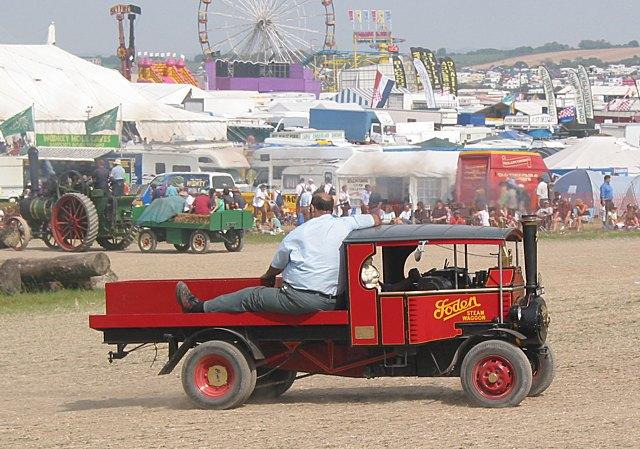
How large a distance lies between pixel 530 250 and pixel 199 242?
58.6ft

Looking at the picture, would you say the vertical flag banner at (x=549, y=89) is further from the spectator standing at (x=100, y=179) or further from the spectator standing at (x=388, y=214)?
the spectator standing at (x=100, y=179)

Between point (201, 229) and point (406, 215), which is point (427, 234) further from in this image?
point (406, 215)

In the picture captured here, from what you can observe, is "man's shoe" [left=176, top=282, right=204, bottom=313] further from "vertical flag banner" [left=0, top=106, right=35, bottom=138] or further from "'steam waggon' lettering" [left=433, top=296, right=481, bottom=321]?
"vertical flag banner" [left=0, top=106, right=35, bottom=138]

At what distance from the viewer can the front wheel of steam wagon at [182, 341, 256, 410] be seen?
9.59 metres

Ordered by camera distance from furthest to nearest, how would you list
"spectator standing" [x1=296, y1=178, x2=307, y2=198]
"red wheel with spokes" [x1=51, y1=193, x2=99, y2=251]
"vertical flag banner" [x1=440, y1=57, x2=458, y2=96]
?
"vertical flag banner" [x1=440, y1=57, x2=458, y2=96], "spectator standing" [x1=296, y1=178, x2=307, y2=198], "red wheel with spokes" [x1=51, y1=193, x2=99, y2=251]

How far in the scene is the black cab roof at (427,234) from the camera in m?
9.34

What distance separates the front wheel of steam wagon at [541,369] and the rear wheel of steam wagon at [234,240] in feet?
57.3

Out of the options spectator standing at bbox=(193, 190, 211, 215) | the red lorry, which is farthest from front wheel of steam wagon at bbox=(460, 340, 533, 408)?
the red lorry

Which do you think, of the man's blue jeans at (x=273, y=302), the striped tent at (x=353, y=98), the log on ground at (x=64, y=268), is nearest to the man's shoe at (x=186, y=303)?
the man's blue jeans at (x=273, y=302)

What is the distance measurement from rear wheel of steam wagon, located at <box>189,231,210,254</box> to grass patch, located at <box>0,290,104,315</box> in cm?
773

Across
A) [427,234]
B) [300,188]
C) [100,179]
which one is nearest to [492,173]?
[300,188]

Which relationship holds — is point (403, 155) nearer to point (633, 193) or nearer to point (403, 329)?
point (633, 193)

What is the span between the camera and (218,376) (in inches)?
382

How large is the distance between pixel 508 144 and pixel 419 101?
55.4 metres
